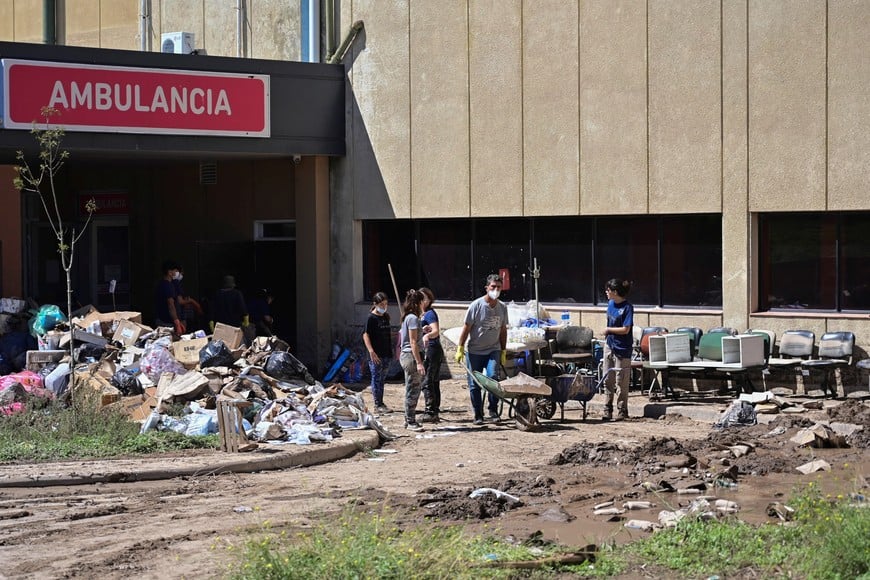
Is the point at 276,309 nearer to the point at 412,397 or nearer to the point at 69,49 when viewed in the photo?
the point at 69,49

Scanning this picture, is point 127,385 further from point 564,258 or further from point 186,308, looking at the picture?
point 564,258

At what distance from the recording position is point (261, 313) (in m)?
23.1

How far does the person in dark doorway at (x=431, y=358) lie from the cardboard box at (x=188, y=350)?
3692 millimetres

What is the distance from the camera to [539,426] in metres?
16.2

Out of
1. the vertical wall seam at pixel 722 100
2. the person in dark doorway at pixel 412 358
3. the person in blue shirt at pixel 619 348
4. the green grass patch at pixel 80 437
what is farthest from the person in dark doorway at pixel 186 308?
the vertical wall seam at pixel 722 100

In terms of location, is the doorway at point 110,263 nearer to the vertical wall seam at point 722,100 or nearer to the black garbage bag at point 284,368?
the black garbage bag at point 284,368

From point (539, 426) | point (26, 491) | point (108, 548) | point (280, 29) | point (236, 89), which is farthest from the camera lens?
point (280, 29)

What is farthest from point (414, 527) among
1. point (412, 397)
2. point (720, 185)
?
point (720, 185)

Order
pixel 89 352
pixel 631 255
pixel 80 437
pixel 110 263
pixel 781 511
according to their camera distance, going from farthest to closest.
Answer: pixel 110 263
pixel 631 255
pixel 89 352
pixel 80 437
pixel 781 511

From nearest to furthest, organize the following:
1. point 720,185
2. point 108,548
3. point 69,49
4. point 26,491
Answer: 1. point 108,548
2. point 26,491
3. point 720,185
4. point 69,49

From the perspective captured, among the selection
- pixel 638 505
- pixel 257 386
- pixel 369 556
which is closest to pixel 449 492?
pixel 638 505

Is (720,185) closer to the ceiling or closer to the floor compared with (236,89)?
closer to the floor

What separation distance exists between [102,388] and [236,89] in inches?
284

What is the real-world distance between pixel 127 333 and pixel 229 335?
1.64 m
